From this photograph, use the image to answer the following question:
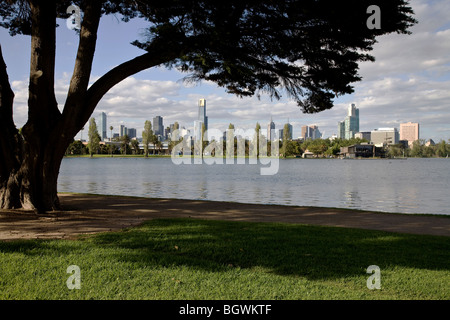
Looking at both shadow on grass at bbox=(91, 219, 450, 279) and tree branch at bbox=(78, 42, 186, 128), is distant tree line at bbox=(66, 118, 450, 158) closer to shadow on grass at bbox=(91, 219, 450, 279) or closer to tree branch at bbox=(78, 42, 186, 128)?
tree branch at bbox=(78, 42, 186, 128)

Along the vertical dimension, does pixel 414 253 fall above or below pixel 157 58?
below

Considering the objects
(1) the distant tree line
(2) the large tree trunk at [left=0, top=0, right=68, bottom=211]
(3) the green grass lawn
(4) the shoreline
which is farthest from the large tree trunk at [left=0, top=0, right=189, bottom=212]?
(1) the distant tree line

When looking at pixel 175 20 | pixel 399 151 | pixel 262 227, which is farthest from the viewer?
pixel 399 151

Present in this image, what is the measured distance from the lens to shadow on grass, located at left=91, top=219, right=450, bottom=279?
5660 mm

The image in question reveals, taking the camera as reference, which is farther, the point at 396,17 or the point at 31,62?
the point at 31,62

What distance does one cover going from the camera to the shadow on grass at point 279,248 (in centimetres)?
566

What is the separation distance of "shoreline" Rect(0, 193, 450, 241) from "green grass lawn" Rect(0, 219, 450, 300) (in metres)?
→ 1.12

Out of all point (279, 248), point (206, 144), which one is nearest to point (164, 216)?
point (279, 248)

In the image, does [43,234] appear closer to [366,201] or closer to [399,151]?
[366,201]

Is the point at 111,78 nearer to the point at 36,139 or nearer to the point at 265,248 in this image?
the point at 36,139

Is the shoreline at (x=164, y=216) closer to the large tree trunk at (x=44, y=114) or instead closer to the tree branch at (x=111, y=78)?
the large tree trunk at (x=44, y=114)

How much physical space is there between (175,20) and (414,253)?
7658mm

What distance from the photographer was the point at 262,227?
870 cm

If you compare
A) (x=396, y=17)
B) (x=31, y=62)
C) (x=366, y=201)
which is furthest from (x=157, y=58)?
(x=366, y=201)
